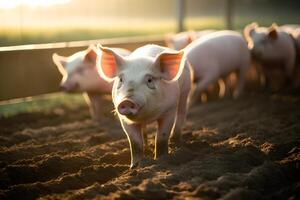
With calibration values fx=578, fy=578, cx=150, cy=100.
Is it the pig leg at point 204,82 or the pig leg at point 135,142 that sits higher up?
the pig leg at point 135,142

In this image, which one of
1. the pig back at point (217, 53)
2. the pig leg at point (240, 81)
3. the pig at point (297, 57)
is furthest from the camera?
the pig at point (297, 57)

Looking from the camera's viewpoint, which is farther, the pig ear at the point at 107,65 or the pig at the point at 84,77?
the pig at the point at 84,77

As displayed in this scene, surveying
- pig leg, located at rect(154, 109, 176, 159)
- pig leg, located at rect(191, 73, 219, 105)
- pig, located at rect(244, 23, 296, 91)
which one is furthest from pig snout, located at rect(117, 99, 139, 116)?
pig, located at rect(244, 23, 296, 91)

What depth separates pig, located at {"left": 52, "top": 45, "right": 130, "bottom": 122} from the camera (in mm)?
7961

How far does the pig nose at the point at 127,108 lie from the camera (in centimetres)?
455

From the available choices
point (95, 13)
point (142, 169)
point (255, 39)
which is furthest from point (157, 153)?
point (95, 13)

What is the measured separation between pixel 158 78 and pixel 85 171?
1.02 m

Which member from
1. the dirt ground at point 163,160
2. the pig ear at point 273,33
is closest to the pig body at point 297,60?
the pig ear at point 273,33

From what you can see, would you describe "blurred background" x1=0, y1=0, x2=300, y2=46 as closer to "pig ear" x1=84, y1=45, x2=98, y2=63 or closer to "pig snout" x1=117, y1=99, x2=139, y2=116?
"pig ear" x1=84, y1=45, x2=98, y2=63

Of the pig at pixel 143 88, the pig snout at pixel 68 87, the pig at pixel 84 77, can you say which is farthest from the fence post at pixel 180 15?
the pig at pixel 143 88

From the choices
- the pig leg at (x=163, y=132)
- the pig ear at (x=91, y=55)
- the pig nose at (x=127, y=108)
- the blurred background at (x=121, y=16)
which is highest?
the pig nose at (x=127, y=108)

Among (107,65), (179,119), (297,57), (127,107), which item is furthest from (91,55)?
(297,57)

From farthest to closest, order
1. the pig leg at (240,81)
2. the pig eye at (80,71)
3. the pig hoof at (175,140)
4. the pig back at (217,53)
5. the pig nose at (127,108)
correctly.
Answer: the pig leg at (240,81), the pig back at (217,53), the pig eye at (80,71), the pig hoof at (175,140), the pig nose at (127,108)

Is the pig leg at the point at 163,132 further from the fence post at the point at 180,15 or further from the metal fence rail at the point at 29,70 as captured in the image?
the fence post at the point at 180,15
